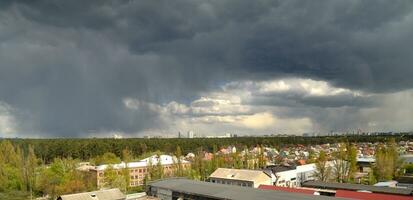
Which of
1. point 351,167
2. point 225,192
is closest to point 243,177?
point 225,192

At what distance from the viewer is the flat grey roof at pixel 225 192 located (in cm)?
2495

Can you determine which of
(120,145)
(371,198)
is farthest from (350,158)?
(120,145)

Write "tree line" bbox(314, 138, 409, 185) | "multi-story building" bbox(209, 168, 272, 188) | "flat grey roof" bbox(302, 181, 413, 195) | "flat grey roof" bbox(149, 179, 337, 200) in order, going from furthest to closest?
"tree line" bbox(314, 138, 409, 185) < "multi-story building" bbox(209, 168, 272, 188) < "flat grey roof" bbox(302, 181, 413, 195) < "flat grey roof" bbox(149, 179, 337, 200)

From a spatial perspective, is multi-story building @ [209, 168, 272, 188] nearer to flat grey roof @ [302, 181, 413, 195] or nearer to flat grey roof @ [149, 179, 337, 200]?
flat grey roof @ [302, 181, 413, 195]

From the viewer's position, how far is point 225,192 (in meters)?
27.2

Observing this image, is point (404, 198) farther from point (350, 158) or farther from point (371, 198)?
point (350, 158)

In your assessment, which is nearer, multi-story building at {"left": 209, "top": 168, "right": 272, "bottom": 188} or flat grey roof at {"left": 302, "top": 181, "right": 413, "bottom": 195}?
flat grey roof at {"left": 302, "top": 181, "right": 413, "bottom": 195}

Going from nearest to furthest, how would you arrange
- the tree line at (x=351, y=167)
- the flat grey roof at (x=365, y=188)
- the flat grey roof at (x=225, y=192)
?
the flat grey roof at (x=225, y=192) < the flat grey roof at (x=365, y=188) < the tree line at (x=351, y=167)

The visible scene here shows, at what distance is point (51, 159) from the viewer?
76.0 m

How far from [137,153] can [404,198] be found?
69.3 metres

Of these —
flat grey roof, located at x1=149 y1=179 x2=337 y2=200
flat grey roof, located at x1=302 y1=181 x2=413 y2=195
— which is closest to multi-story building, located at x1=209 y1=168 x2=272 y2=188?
flat grey roof, located at x1=302 y1=181 x2=413 y2=195

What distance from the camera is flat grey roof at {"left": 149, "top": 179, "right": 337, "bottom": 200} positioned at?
25.0 meters

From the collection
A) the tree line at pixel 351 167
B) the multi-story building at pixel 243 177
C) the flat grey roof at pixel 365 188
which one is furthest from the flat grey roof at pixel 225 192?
the tree line at pixel 351 167

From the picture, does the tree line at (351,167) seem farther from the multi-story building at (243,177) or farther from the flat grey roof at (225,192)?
the flat grey roof at (225,192)
